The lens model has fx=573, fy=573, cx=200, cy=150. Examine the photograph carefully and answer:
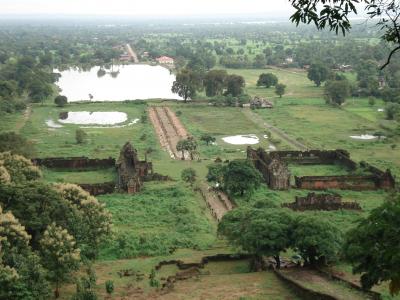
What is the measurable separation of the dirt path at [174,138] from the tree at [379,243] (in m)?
19.3

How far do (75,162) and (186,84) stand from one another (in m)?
37.3

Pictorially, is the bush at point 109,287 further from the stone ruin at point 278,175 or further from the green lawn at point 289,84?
the green lawn at point 289,84

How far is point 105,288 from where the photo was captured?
23359mm

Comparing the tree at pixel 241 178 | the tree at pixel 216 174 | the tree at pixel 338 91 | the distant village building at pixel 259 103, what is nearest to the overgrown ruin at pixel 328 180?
the tree at pixel 241 178

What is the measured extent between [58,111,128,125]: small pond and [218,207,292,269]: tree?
1702 inches

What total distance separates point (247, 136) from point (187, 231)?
2860 cm

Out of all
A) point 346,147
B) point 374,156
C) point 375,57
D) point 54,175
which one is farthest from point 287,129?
point 375,57

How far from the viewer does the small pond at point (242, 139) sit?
55906mm

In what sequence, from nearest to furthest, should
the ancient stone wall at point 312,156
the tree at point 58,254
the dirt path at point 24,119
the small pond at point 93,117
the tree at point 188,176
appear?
the tree at point 58,254, the tree at point 188,176, the ancient stone wall at point 312,156, the dirt path at point 24,119, the small pond at point 93,117

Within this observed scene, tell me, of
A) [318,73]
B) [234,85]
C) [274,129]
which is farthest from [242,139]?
[318,73]

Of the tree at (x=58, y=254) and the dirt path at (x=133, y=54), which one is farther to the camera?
the dirt path at (x=133, y=54)

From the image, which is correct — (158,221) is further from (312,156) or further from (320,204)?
(312,156)

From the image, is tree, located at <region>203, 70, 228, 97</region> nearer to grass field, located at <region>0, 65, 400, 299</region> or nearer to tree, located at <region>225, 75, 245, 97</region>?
tree, located at <region>225, 75, 245, 97</region>

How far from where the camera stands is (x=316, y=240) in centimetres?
2331
